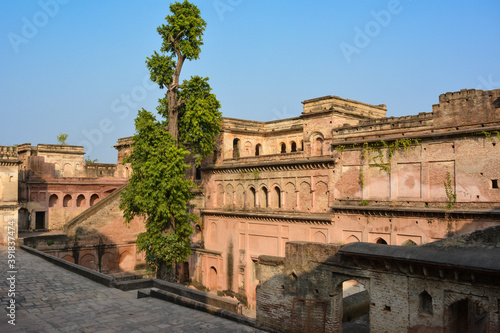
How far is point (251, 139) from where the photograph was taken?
31703 millimetres

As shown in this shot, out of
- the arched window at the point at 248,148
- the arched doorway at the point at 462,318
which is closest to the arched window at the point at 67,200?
the arched window at the point at 248,148

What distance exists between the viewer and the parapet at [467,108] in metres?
17.4

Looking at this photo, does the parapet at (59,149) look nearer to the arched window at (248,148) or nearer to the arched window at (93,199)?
the arched window at (93,199)

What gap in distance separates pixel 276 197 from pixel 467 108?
11.5 meters

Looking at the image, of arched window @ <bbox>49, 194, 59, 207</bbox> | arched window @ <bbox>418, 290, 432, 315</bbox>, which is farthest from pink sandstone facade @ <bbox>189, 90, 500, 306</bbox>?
arched window @ <bbox>49, 194, 59, 207</bbox>

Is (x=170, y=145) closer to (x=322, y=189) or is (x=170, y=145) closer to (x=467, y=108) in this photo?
(x=322, y=189)

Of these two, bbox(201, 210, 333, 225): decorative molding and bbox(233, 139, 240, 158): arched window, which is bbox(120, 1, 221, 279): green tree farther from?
bbox(233, 139, 240, 158): arched window

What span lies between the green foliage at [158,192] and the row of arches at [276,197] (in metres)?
5.89

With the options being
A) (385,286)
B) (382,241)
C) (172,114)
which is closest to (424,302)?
(385,286)

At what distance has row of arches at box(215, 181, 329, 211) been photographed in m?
22.9

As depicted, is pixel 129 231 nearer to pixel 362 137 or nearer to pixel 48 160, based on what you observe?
pixel 48 160

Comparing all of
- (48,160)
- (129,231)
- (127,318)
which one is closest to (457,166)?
(127,318)

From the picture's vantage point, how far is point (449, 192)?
1822 cm

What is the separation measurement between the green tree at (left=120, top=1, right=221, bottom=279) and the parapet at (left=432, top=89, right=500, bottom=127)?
1136 cm
